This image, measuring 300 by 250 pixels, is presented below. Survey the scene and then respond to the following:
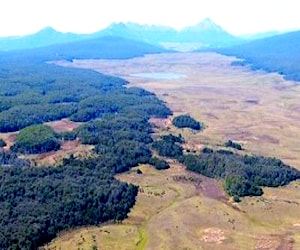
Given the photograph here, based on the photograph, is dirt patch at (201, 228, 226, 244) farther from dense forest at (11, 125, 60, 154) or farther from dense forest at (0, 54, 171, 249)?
dense forest at (11, 125, 60, 154)

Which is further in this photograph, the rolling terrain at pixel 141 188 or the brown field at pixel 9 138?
the brown field at pixel 9 138

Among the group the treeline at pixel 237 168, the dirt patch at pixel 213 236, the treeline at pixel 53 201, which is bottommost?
the dirt patch at pixel 213 236

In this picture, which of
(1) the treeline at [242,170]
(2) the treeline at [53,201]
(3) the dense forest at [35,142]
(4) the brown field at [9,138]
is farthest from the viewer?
(4) the brown field at [9,138]

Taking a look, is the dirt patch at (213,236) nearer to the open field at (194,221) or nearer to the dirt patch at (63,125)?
the open field at (194,221)

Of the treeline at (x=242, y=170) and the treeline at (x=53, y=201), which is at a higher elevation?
the treeline at (x=53, y=201)

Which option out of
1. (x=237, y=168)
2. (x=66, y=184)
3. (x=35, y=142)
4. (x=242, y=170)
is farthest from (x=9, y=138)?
(x=242, y=170)

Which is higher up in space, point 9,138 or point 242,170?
point 242,170

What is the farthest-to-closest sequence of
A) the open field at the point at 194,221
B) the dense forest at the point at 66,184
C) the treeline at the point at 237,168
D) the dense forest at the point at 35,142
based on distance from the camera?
the dense forest at the point at 35,142
the treeline at the point at 237,168
the dense forest at the point at 66,184
the open field at the point at 194,221

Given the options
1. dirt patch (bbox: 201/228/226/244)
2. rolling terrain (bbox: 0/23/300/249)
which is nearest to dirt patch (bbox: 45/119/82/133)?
rolling terrain (bbox: 0/23/300/249)

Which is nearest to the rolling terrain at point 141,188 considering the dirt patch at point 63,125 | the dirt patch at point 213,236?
the dirt patch at point 213,236

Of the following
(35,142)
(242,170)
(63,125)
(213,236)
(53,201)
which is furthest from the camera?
(63,125)

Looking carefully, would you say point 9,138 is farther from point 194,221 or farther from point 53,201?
point 194,221
